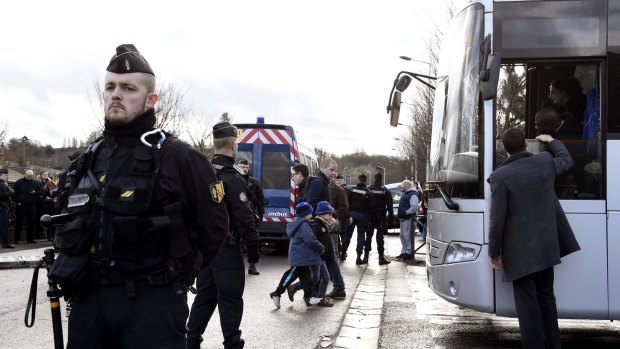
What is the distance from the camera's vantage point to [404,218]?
580 inches

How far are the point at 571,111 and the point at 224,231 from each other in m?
3.96

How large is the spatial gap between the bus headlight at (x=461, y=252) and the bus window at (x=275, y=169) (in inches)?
387

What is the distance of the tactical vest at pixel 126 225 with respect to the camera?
2875 millimetres

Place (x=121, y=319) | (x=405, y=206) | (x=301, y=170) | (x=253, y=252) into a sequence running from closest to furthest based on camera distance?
(x=121, y=319) < (x=253, y=252) < (x=301, y=170) < (x=405, y=206)

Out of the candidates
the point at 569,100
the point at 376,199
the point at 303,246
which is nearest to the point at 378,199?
the point at 376,199

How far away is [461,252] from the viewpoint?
19.4ft

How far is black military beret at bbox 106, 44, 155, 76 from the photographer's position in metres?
3.08

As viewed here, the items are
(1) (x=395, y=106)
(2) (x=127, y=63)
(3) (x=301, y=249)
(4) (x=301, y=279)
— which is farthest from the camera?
(4) (x=301, y=279)

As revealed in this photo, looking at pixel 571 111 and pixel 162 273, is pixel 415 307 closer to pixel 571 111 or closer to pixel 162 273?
pixel 571 111

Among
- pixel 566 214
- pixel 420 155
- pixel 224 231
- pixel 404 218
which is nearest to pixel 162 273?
pixel 224 231

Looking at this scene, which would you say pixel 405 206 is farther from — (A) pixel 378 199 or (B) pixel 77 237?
(B) pixel 77 237

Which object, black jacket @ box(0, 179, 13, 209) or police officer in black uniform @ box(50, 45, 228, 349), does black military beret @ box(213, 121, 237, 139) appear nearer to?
police officer in black uniform @ box(50, 45, 228, 349)

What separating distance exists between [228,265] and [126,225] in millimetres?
2460

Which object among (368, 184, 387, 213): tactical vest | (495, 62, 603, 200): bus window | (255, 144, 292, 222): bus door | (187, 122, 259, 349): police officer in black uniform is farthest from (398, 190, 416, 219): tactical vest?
(187, 122, 259, 349): police officer in black uniform
